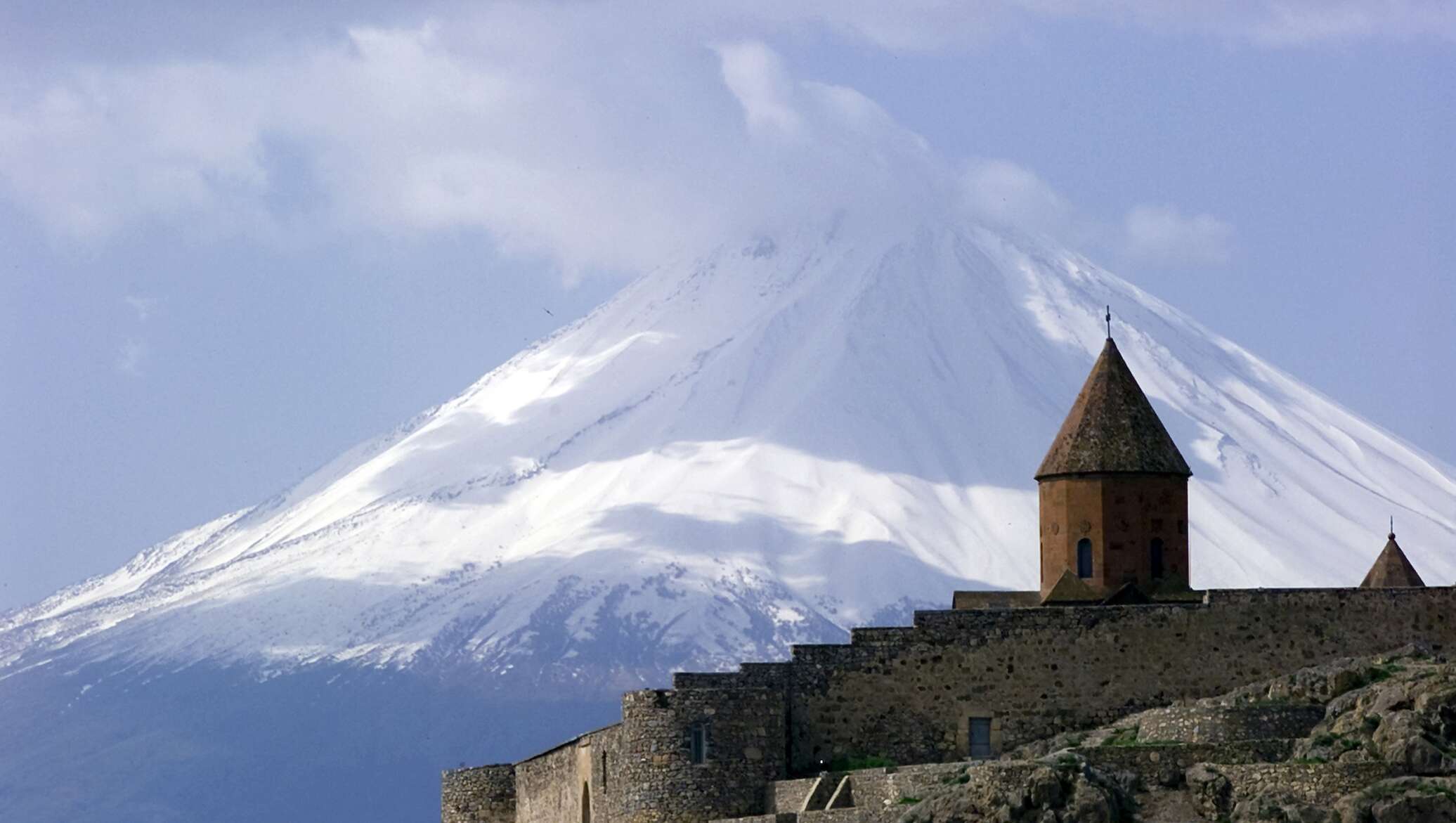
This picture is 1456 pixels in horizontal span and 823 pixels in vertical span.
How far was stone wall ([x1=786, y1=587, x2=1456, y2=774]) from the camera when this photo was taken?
59.0 meters

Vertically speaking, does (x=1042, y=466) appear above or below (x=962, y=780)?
above

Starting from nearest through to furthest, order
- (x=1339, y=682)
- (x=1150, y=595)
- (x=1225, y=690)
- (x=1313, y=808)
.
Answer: (x=1313, y=808)
(x=1339, y=682)
(x=1225, y=690)
(x=1150, y=595)

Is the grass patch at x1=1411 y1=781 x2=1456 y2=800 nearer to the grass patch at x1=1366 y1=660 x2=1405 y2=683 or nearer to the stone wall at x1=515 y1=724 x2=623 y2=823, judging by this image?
the grass patch at x1=1366 y1=660 x2=1405 y2=683

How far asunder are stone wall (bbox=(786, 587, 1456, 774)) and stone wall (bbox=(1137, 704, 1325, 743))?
13.5 ft

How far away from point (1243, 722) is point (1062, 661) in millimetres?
5852

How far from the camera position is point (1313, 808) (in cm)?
4959

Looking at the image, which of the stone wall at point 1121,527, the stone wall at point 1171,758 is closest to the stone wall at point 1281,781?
the stone wall at point 1171,758

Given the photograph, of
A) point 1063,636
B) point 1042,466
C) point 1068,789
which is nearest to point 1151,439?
point 1042,466

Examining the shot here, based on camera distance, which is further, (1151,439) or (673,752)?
(1151,439)

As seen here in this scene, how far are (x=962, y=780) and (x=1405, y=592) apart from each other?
11.7m

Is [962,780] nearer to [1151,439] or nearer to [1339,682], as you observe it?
[1339,682]

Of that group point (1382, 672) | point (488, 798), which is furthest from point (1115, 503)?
point (488, 798)

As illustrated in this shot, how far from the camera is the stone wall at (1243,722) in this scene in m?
53.8

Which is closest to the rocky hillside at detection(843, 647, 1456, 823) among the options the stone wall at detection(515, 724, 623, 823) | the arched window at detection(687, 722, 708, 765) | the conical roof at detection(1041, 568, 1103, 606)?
the arched window at detection(687, 722, 708, 765)
